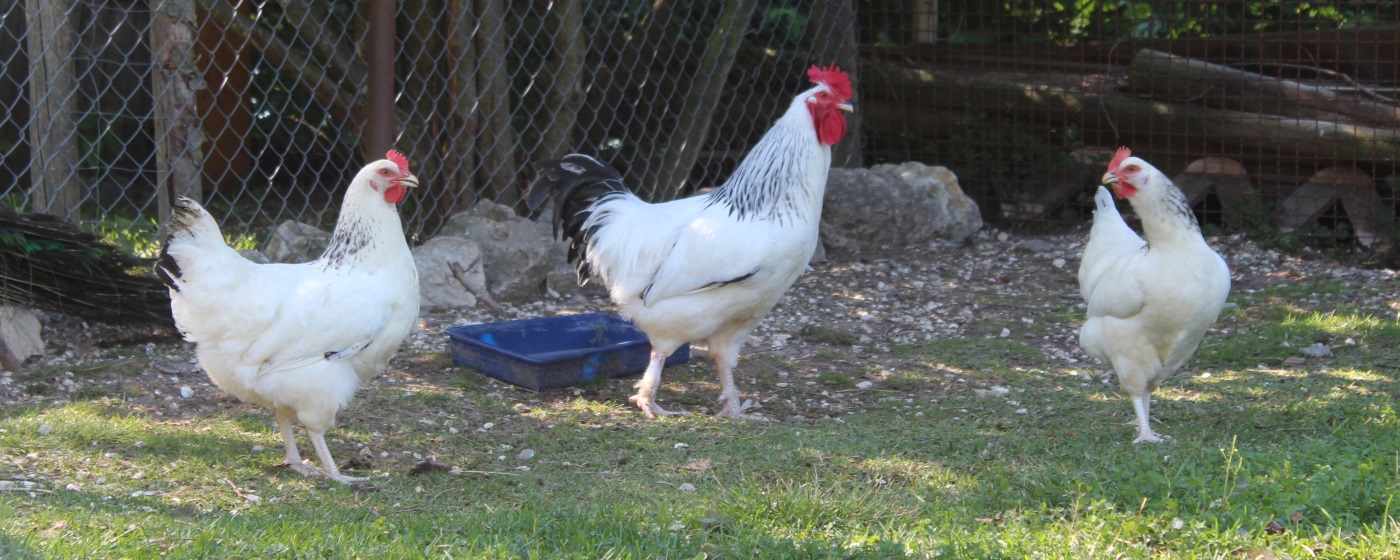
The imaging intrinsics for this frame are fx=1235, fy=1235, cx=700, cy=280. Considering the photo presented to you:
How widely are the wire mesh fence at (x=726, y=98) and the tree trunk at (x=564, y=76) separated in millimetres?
15

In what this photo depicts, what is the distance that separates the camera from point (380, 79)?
6.89 metres

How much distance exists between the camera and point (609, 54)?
890 centimetres

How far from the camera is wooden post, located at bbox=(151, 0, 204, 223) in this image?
21.3ft

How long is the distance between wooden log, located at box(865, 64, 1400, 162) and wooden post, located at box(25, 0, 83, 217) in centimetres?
577

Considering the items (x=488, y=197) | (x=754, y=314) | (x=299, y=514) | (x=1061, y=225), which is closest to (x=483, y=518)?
(x=299, y=514)

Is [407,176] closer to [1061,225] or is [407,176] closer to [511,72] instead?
[511,72]

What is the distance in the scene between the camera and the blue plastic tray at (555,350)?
561 centimetres

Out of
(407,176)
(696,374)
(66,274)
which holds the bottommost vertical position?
(696,374)

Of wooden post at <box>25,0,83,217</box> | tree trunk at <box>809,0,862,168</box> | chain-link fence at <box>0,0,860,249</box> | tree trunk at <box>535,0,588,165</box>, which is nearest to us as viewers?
wooden post at <box>25,0,83,217</box>

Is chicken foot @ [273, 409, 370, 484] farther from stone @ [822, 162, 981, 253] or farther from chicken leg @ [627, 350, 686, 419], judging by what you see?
stone @ [822, 162, 981, 253]

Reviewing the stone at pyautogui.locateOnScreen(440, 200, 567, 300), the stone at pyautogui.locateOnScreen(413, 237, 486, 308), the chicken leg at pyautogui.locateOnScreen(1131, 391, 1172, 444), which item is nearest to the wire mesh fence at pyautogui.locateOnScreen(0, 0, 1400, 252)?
the stone at pyautogui.locateOnScreen(440, 200, 567, 300)

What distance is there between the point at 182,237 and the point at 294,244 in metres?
2.78

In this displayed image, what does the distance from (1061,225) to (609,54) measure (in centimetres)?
370

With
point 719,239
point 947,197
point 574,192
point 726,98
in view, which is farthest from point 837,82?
point 726,98
